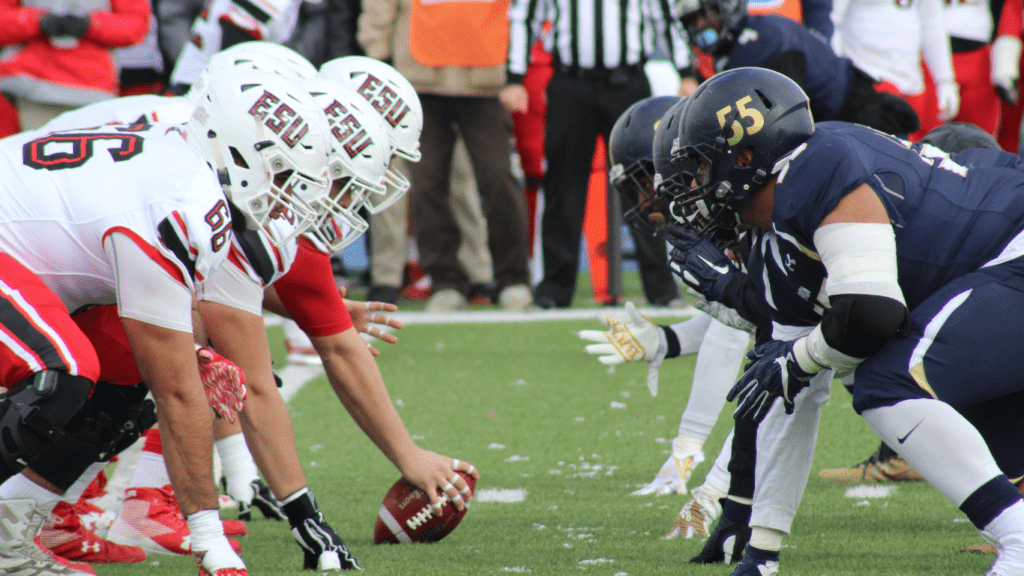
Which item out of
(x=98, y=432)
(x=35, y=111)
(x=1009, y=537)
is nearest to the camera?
(x=1009, y=537)

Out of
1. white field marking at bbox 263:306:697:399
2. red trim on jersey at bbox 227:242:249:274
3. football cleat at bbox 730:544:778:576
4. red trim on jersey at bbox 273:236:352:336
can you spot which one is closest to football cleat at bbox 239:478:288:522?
red trim on jersey at bbox 273:236:352:336

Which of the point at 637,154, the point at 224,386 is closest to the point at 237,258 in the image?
the point at 224,386

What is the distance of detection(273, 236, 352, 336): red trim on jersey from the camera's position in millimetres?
3352

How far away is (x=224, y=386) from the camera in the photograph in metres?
2.83

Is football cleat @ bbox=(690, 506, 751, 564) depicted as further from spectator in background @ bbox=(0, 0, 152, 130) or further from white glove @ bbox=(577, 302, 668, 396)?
spectator in background @ bbox=(0, 0, 152, 130)

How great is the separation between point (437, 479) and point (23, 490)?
1.13 m

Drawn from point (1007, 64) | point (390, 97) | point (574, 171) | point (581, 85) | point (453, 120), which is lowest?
point (574, 171)

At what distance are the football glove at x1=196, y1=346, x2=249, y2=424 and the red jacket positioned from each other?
421 centimetres

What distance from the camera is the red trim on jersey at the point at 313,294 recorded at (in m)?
3.35

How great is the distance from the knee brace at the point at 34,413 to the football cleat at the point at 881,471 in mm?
2570

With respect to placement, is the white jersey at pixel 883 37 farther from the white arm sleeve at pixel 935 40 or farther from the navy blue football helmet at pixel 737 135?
the navy blue football helmet at pixel 737 135

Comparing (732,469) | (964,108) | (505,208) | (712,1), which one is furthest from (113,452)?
(964,108)

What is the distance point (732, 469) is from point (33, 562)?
5.93ft

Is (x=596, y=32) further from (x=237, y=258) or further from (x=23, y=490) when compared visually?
(x=23, y=490)
